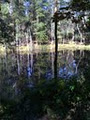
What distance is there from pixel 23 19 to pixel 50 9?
1010 centimetres

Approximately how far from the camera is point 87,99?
7055 millimetres

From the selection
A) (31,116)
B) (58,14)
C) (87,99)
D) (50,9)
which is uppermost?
(50,9)

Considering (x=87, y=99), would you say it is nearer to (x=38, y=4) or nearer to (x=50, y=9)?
(x=38, y=4)

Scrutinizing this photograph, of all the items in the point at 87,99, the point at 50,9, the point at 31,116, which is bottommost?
the point at 31,116

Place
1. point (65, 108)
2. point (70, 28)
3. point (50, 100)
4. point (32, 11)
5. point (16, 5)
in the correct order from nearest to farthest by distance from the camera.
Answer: point (65, 108) < point (50, 100) < point (16, 5) < point (32, 11) < point (70, 28)

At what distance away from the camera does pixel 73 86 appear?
7262 mm

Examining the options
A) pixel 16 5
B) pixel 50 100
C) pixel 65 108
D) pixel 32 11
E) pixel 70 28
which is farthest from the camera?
pixel 70 28

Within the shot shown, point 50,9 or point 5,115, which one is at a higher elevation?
point 50,9

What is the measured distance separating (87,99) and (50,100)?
1.14m

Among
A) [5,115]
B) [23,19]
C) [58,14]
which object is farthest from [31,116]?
[23,19]

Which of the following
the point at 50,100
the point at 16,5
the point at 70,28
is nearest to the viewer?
the point at 50,100

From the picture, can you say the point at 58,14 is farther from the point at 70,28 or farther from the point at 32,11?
the point at 70,28

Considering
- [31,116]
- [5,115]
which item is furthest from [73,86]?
[5,115]

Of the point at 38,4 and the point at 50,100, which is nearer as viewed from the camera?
the point at 50,100
